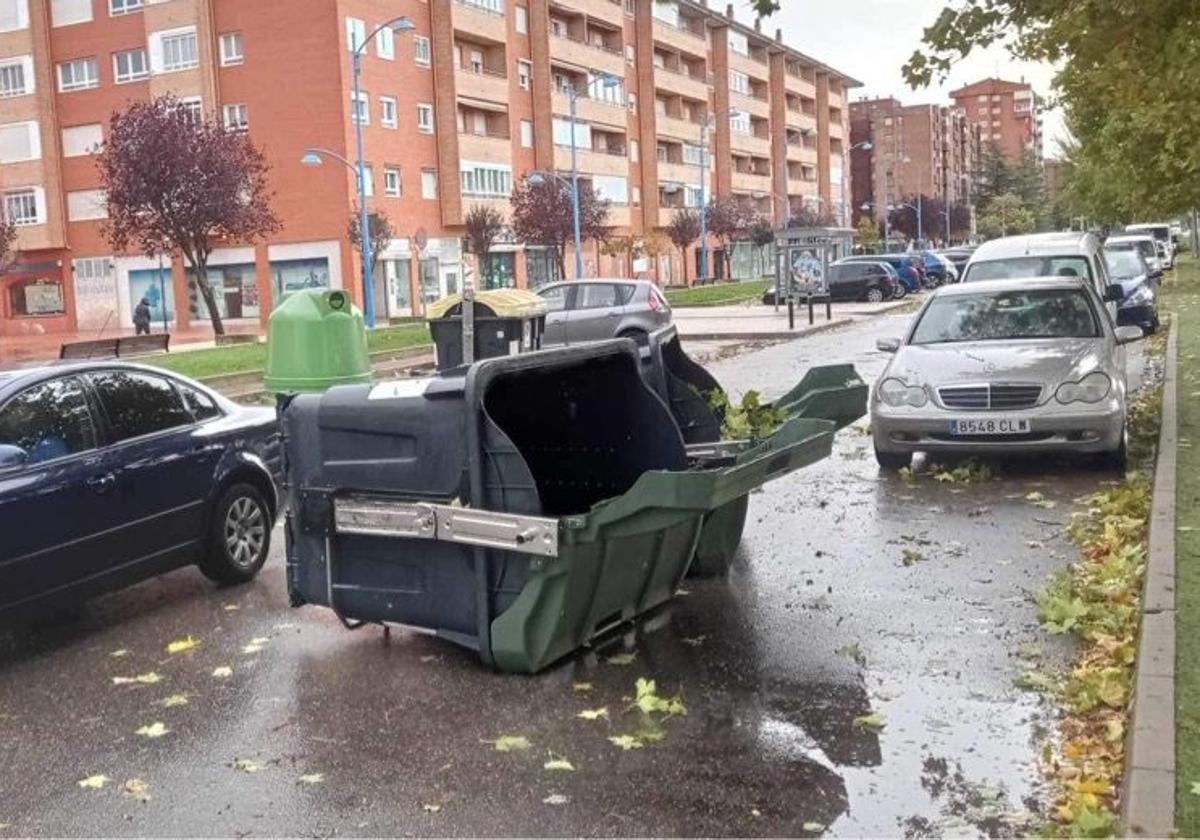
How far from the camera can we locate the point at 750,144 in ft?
320

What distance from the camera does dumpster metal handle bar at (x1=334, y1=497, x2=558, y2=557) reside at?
530 cm

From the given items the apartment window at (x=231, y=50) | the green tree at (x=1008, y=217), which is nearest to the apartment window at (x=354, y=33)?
the apartment window at (x=231, y=50)

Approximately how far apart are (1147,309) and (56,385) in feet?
70.8

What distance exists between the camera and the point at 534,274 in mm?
67562

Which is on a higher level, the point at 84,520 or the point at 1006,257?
the point at 1006,257

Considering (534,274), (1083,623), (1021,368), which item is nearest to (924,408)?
(1021,368)

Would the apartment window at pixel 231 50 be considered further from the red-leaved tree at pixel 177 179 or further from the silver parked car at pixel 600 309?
the silver parked car at pixel 600 309

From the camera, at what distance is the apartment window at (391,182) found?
55.3 metres

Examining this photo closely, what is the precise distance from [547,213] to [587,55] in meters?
16.3

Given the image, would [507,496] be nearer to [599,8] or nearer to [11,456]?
[11,456]

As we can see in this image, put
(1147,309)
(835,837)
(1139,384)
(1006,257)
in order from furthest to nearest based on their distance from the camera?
(1147,309)
(1006,257)
(1139,384)
(835,837)

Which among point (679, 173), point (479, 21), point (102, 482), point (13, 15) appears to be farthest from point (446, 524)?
point (679, 173)

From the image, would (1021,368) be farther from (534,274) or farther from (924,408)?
(534,274)

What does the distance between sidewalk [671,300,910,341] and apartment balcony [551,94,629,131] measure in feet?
81.2
